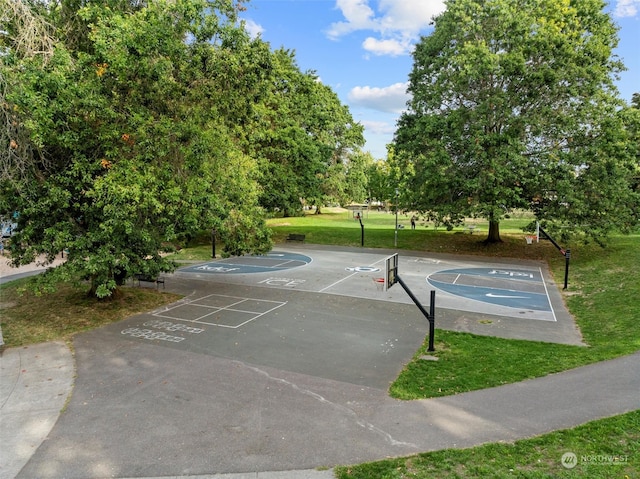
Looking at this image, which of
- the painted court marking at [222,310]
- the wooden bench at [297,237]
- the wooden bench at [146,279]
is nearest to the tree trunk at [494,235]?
the wooden bench at [297,237]

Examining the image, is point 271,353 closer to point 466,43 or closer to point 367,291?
point 367,291

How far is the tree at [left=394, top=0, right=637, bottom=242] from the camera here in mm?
20766


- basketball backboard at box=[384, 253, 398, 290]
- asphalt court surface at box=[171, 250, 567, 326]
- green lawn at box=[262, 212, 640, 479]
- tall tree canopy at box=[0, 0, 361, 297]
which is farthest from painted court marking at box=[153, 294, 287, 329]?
green lawn at box=[262, 212, 640, 479]

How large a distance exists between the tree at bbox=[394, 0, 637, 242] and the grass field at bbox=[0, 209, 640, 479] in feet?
12.3

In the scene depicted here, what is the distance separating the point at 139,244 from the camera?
11906 millimetres

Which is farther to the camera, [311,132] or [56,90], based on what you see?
[311,132]

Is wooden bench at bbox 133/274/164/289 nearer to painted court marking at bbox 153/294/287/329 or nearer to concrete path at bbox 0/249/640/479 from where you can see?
painted court marking at bbox 153/294/287/329

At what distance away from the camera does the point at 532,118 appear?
2114cm

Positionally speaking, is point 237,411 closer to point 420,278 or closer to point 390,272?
point 390,272

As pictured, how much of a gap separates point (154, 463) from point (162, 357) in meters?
4.04

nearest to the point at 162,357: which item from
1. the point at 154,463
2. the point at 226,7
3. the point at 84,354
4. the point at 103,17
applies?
the point at 84,354

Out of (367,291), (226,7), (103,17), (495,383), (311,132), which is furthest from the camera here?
(311,132)

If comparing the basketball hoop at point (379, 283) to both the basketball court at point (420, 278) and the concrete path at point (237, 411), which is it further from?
the concrete path at point (237, 411)

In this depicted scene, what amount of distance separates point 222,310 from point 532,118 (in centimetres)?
1847
